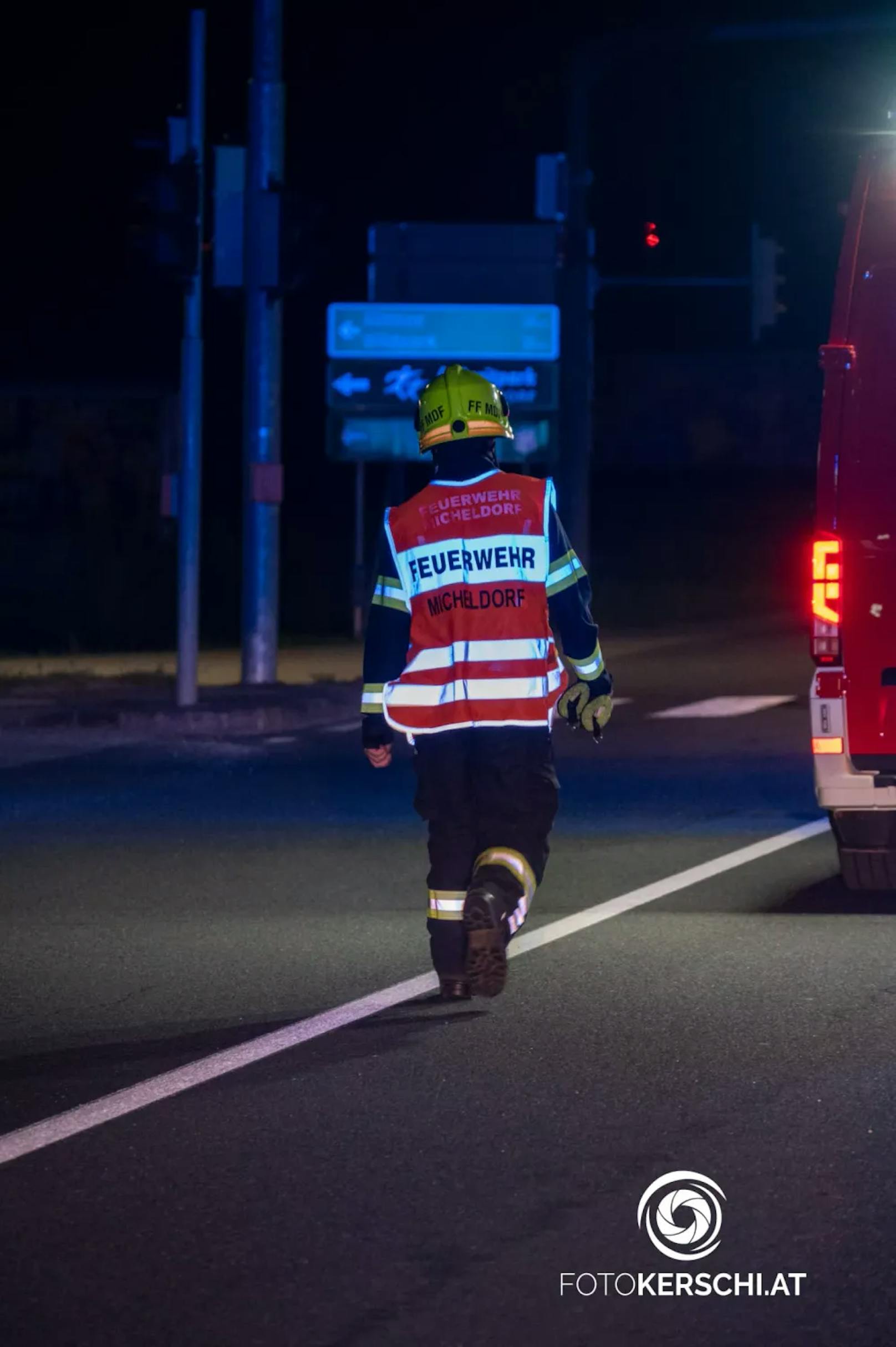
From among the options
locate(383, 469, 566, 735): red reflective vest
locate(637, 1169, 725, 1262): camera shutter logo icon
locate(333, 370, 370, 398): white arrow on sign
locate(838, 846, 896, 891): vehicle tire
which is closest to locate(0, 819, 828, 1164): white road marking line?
locate(838, 846, 896, 891): vehicle tire

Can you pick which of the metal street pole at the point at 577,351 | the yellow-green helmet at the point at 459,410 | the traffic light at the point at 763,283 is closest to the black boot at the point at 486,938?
the yellow-green helmet at the point at 459,410

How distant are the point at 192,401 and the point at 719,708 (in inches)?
194

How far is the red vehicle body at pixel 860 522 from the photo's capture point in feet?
31.4

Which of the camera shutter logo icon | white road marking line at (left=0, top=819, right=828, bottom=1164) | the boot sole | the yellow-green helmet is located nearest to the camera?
the camera shutter logo icon

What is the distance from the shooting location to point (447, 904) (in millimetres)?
7977

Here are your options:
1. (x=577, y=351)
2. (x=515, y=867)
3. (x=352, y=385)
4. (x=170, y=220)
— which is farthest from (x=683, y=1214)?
(x=352, y=385)

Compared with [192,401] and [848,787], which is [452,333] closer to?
[192,401]

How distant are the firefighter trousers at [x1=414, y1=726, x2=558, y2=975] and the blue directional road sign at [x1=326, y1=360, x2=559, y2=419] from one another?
20.7 metres

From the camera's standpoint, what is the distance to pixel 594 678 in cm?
829

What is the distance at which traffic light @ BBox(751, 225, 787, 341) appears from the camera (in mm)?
30922

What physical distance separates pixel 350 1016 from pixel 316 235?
13.5 meters

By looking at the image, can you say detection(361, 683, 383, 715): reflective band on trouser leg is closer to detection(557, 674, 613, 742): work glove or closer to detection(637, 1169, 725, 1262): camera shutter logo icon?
detection(557, 674, 613, 742): work glove

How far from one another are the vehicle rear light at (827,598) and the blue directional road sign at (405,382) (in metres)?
19.0

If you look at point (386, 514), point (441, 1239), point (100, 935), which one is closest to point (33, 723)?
point (100, 935)
